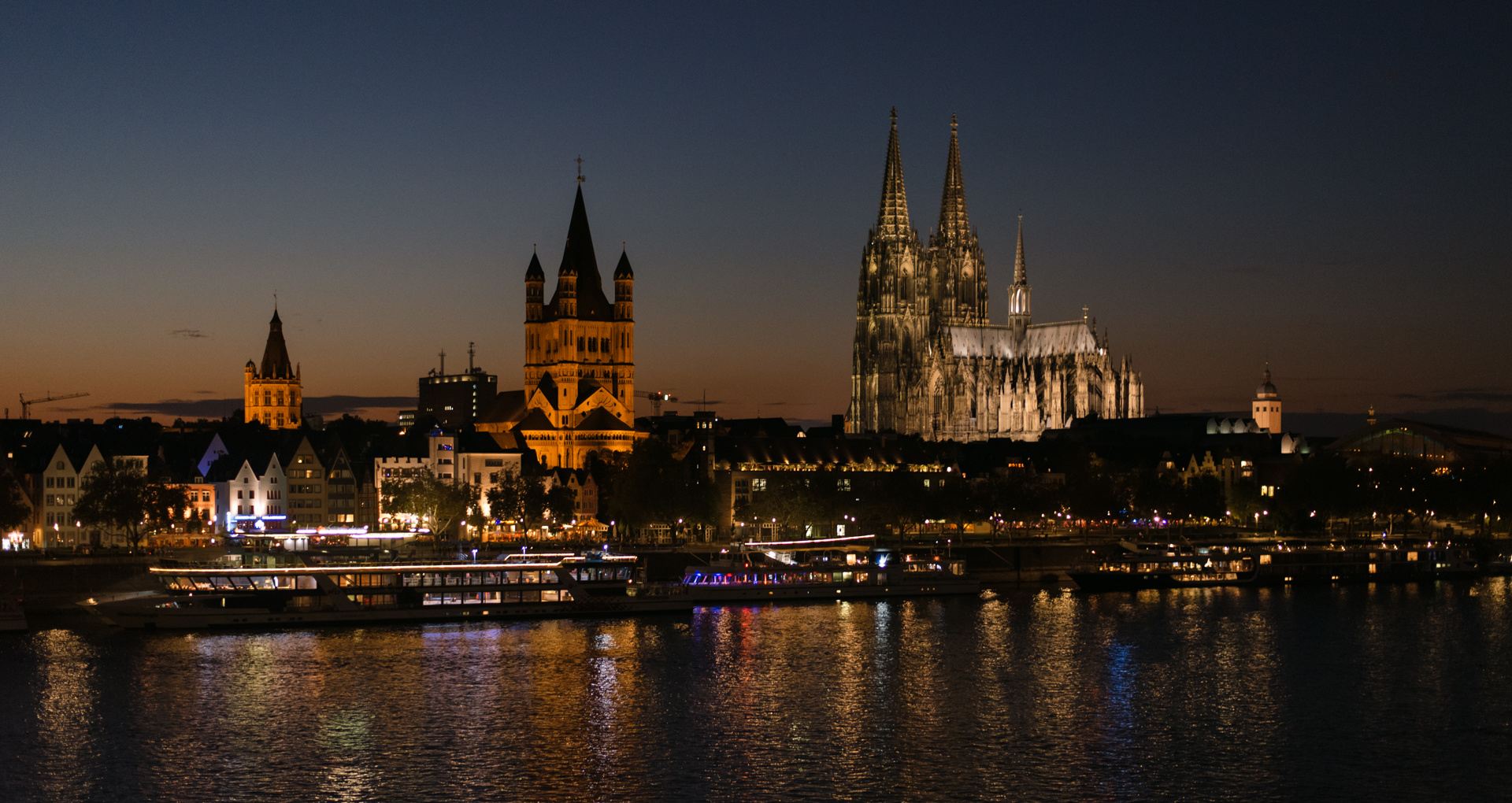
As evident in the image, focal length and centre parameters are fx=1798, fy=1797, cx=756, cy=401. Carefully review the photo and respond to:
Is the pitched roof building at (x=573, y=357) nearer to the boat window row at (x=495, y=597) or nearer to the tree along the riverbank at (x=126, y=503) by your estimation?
the tree along the riverbank at (x=126, y=503)

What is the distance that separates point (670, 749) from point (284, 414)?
119 m

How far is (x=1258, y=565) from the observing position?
9512 centimetres

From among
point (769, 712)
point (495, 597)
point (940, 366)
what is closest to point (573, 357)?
point (940, 366)

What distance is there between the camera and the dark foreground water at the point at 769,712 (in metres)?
40.8

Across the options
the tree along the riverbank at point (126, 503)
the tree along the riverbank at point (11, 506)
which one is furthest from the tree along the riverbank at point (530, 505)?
the tree along the riverbank at point (11, 506)

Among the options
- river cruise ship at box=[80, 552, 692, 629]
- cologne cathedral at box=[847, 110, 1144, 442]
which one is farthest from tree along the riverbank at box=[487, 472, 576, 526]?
cologne cathedral at box=[847, 110, 1144, 442]

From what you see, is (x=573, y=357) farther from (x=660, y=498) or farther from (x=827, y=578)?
(x=827, y=578)

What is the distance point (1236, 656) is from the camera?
6081 centimetres

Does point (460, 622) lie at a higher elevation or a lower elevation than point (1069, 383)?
lower

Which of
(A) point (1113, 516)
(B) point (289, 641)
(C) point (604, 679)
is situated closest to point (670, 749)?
(C) point (604, 679)

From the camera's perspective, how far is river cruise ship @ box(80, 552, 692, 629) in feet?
221

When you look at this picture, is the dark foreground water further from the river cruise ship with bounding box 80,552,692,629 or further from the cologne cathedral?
the cologne cathedral

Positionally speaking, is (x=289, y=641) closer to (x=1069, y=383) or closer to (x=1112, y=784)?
(x=1112, y=784)

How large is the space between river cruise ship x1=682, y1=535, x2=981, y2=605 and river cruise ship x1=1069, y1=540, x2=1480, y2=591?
8305mm
